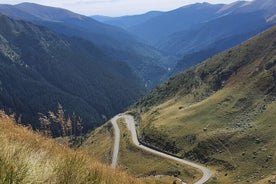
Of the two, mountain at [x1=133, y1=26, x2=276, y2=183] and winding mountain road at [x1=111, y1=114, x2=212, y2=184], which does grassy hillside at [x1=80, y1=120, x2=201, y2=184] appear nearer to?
winding mountain road at [x1=111, y1=114, x2=212, y2=184]

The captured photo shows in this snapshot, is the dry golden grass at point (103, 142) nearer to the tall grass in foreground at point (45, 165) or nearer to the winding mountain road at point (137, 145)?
the winding mountain road at point (137, 145)

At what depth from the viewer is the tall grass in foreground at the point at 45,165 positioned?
7795mm

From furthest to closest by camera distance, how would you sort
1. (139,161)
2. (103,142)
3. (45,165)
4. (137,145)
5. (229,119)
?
1. (103,142)
2. (137,145)
3. (229,119)
4. (139,161)
5. (45,165)

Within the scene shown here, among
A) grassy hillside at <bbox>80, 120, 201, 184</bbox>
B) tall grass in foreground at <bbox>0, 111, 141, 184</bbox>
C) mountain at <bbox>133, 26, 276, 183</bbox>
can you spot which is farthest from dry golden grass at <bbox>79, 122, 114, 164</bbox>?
tall grass in foreground at <bbox>0, 111, 141, 184</bbox>

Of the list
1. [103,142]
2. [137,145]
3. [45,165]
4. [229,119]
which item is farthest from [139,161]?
[45,165]

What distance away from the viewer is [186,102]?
18100 cm

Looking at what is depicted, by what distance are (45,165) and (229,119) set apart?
135 m

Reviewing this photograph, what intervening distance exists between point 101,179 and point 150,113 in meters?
172

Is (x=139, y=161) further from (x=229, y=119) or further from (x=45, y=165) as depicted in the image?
(x=45, y=165)

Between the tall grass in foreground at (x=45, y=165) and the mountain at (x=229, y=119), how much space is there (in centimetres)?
8346

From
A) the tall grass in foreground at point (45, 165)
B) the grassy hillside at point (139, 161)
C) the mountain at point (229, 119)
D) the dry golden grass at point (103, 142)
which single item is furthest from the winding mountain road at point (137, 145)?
the tall grass in foreground at point (45, 165)

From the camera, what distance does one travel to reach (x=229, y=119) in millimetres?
140125

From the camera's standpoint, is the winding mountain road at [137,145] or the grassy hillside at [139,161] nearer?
the winding mountain road at [137,145]

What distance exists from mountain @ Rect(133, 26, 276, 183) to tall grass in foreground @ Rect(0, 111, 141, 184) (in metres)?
83.5
